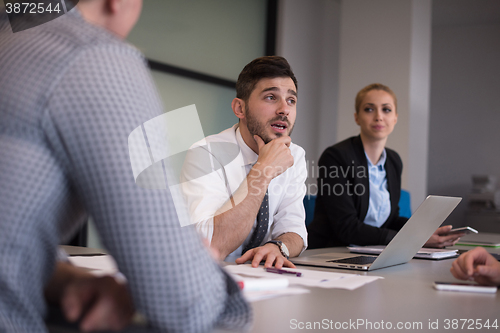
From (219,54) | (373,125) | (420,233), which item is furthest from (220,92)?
(420,233)

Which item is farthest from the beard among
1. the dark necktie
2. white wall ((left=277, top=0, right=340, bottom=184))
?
white wall ((left=277, top=0, right=340, bottom=184))

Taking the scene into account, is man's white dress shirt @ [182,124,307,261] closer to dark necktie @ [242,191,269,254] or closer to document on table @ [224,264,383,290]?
dark necktie @ [242,191,269,254]

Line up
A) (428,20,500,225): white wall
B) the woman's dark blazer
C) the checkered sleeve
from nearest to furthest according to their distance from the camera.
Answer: the checkered sleeve < the woman's dark blazer < (428,20,500,225): white wall

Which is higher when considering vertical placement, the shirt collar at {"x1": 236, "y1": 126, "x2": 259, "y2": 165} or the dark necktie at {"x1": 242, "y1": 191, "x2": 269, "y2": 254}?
the shirt collar at {"x1": 236, "y1": 126, "x2": 259, "y2": 165}

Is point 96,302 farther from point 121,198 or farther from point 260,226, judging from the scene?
point 260,226

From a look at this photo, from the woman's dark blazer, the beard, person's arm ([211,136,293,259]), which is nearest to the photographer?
person's arm ([211,136,293,259])

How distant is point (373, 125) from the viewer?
2.64m

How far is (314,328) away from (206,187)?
103 cm

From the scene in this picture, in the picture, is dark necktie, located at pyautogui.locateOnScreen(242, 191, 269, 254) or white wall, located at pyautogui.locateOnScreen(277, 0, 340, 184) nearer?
dark necktie, located at pyautogui.locateOnScreen(242, 191, 269, 254)

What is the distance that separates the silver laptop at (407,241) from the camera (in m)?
1.20

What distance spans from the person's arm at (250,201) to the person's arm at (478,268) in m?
0.67

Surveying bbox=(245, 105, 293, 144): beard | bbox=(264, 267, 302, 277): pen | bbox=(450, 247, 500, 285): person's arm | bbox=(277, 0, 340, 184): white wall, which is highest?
bbox=(277, 0, 340, 184): white wall

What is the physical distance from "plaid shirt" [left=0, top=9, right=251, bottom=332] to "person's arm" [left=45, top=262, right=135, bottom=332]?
5cm

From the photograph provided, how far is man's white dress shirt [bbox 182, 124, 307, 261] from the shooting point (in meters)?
1.62
